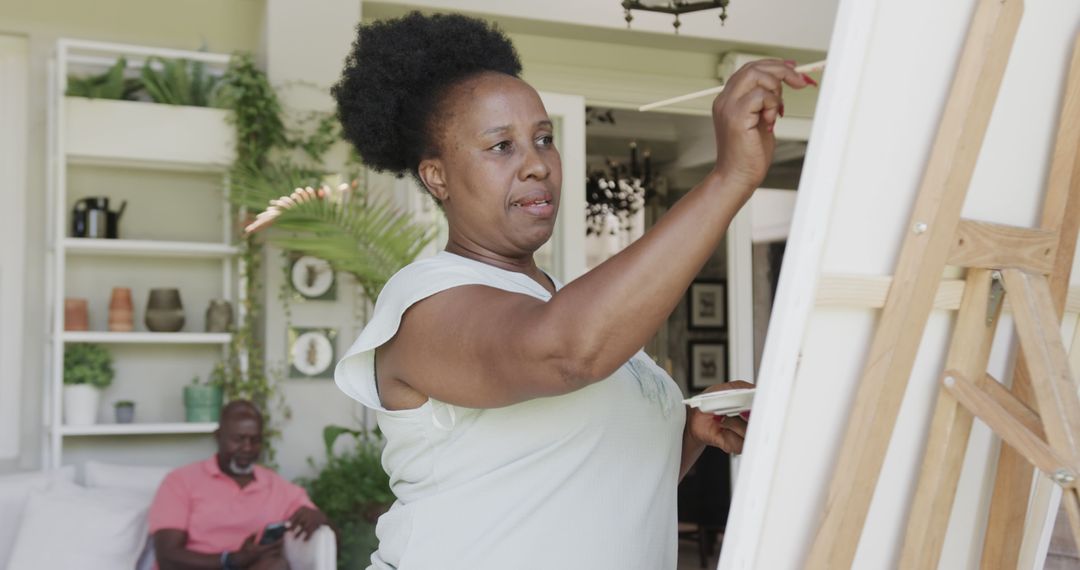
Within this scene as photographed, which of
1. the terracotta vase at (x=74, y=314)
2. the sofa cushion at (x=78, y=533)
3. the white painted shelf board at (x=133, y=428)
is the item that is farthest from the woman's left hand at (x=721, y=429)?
the terracotta vase at (x=74, y=314)

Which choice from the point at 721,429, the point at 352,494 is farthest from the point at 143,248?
the point at 721,429

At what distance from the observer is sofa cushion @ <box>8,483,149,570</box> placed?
3953 millimetres

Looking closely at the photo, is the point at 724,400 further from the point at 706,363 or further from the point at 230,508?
the point at 706,363

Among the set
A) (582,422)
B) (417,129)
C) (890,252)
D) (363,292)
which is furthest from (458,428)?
(363,292)

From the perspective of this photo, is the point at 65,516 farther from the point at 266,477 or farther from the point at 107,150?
the point at 107,150

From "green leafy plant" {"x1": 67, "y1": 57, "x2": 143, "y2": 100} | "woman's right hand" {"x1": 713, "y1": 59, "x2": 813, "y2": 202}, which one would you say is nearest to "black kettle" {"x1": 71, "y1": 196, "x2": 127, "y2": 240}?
"green leafy plant" {"x1": 67, "y1": 57, "x2": 143, "y2": 100}

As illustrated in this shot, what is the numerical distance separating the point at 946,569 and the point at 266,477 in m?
3.15

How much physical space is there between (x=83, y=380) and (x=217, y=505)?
85cm

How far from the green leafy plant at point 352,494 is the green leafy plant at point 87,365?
0.85 meters

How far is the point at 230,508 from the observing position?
4.04 meters

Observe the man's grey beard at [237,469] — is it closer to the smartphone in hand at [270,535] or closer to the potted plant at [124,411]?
the smartphone in hand at [270,535]

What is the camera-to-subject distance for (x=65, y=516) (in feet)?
13.1

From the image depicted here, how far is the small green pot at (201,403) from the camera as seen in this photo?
4.54 meters

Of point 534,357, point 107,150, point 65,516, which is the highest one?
point 534,357
